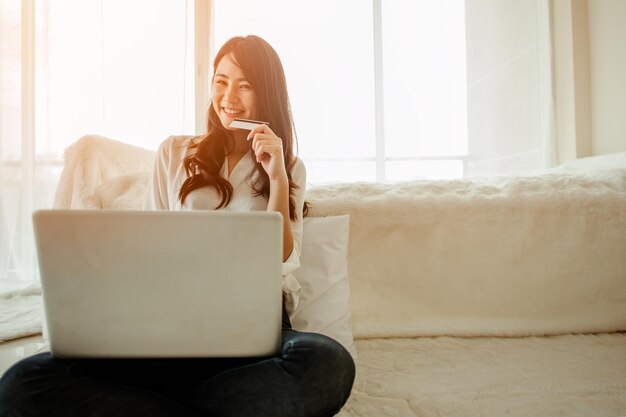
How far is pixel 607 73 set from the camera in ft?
6.61

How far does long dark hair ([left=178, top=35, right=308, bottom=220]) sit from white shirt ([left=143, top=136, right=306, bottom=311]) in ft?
0.05

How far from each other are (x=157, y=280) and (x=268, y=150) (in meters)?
0.48

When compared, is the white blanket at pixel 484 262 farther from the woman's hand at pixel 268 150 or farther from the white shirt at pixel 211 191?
the woman's hand at pixel 268 150

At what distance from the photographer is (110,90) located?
235cm

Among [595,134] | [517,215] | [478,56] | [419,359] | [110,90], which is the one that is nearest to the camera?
[419,359]

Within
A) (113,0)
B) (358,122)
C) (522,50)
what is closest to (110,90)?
(113,0)

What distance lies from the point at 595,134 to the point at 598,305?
120 cm

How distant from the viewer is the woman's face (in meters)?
1.10

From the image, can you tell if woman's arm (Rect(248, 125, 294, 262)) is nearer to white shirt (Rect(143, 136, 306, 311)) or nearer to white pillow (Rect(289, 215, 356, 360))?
white shirt (Rect(143, 136, 306, 311))

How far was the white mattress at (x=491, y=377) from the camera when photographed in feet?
2.77

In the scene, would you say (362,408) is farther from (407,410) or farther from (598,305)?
(598,305)

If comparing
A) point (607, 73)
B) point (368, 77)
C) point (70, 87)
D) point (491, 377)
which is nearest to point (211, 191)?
point (491, 377)

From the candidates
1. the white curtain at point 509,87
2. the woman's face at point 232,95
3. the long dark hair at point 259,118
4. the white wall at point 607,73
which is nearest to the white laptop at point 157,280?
the long dark hair at point 259,118

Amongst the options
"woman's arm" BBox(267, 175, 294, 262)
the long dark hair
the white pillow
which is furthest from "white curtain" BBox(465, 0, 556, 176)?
"woman's arm" BBox(267, 175, 294, 262)
